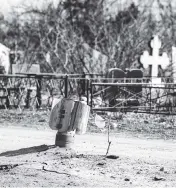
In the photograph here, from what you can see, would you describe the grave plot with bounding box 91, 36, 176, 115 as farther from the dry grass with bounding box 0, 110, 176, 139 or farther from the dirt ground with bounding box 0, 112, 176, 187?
the dirt ground with bounding box 0, 112, 176, 187

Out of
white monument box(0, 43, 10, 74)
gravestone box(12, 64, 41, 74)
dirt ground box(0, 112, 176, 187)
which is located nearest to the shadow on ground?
dirt ground box(0, 112, 176, 187)

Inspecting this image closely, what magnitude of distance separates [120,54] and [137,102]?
993 cm

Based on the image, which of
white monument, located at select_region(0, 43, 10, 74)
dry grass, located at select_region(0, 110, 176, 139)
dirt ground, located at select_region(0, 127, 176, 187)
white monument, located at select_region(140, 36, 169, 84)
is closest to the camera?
dirt ground, located at select_region(0, 127, 176, 187)

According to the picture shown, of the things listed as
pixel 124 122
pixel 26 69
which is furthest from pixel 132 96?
Result: pixel 26 69

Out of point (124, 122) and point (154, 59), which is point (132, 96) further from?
point (154, 59)

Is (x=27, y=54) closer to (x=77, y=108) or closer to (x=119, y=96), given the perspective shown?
(x=119, y=96)

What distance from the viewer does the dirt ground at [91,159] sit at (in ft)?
20.8

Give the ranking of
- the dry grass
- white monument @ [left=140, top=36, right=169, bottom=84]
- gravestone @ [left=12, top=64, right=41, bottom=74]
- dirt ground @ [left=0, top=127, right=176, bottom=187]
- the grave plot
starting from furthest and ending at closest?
gravestone @ [left=12, top=64, right=41, bottom=74], white monument @ [left=140, top=36, right=169, bottom=84], the grave plot, the dry grass, dirt ground @ [left=0, top=127, right=176, bottom=187]

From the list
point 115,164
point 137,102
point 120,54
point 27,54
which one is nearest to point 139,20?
point 120,54

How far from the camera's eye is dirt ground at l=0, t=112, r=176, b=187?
6.35 m

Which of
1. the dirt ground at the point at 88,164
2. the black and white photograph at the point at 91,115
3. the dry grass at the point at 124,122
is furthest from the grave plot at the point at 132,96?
the dirt ground at the point at 88,164

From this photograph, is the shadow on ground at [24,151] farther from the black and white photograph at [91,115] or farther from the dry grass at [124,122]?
the dry grass at [124,122]

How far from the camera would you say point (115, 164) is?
7.32 m

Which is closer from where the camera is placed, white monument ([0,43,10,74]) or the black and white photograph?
the black and white photograph
